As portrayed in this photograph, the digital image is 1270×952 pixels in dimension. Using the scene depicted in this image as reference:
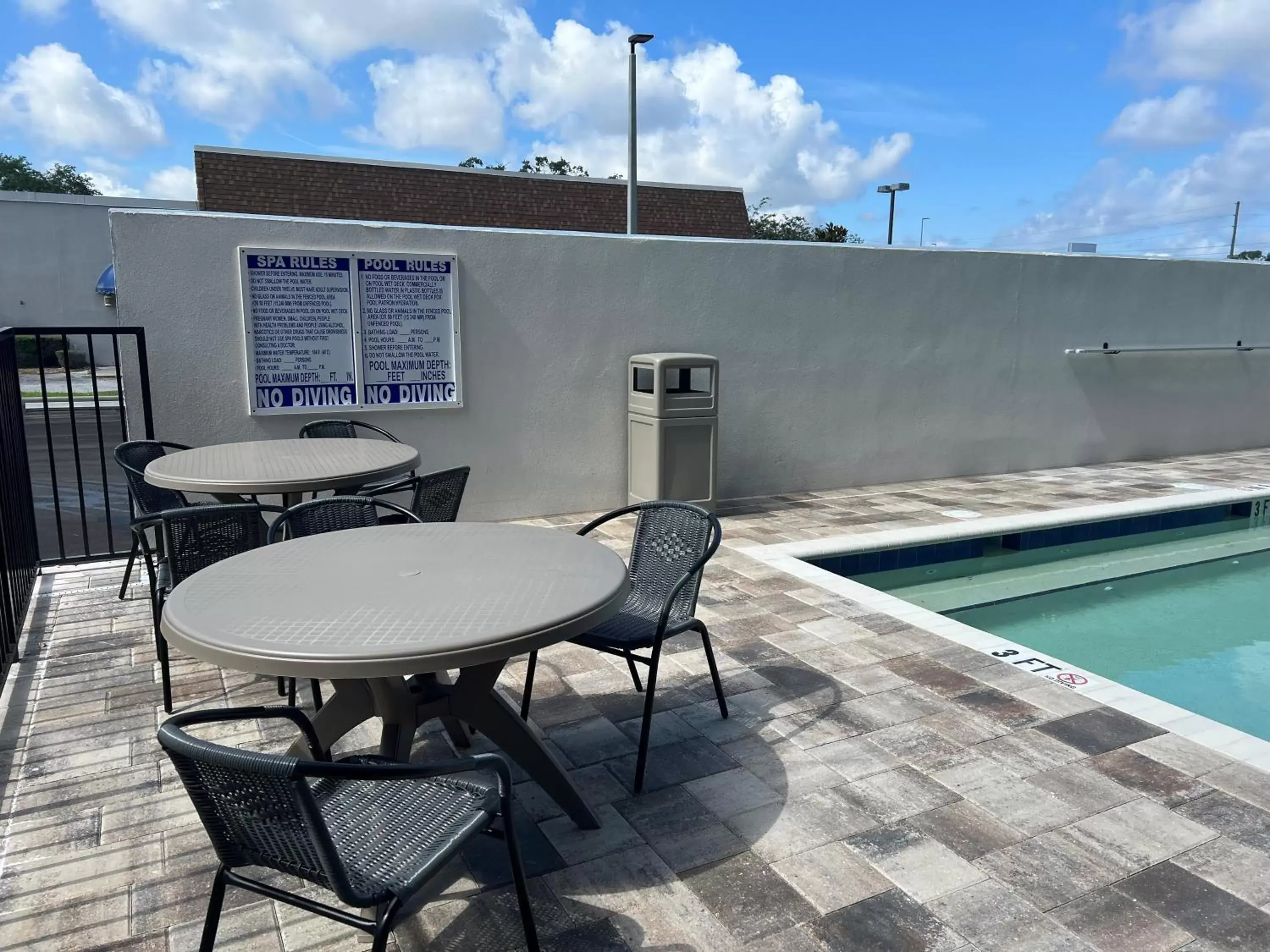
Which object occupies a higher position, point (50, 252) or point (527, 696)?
point (50, 252)

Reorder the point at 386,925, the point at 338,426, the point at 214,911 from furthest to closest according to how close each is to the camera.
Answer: the point at 338,426, the point at 214,911, the point at 386,925

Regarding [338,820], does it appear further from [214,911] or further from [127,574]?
[127,574]

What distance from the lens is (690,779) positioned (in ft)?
8.38

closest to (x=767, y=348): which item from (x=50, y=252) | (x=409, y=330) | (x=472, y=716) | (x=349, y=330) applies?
(x=409, y=330)

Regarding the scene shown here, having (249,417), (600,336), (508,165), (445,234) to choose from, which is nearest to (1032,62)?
(600,336)

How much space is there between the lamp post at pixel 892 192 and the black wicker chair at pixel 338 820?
2041cm

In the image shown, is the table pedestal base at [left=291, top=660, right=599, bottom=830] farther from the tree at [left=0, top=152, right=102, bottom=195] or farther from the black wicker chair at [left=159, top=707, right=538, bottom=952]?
the tree at [left=0, top=152, right=102, bottom=195]

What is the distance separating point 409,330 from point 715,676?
3392mm

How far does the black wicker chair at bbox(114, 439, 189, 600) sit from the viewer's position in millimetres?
3674

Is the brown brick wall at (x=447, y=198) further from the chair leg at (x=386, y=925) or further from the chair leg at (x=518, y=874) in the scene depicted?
the chair leg at (x=386, y=925)

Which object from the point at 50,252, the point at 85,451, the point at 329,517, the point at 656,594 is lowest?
the point at 85,451

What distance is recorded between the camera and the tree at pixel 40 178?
4350cm

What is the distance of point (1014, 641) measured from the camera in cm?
425


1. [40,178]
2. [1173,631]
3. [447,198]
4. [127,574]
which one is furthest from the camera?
[40,178]
